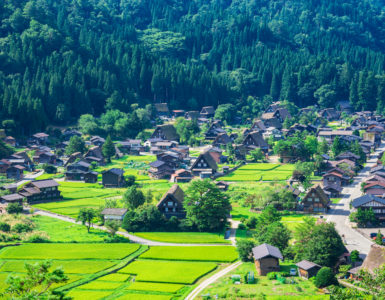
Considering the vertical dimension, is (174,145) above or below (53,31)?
below

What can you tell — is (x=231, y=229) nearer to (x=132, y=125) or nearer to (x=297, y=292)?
(x=297, y=292)

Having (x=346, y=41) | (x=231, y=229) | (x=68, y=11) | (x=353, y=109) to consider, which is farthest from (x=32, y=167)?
(x=346, y=41)

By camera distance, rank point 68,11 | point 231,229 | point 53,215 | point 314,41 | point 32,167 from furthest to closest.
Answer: point 314,41 < point 68,11 < point 32,167 < point 53,215 < point 231,229

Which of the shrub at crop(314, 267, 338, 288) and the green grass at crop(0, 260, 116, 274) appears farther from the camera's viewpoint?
the green grass at crop(0, 260, 116, 274)

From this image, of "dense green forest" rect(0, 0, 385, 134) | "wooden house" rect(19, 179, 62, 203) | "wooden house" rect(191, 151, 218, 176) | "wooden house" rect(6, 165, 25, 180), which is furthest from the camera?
"dense green forest" rect(0, 0, 385, 134)

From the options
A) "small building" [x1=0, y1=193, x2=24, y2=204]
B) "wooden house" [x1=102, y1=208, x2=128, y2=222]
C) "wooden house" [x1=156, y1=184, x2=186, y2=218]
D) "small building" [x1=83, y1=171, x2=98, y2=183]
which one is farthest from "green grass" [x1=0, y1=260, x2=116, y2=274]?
"small building" [x1=83, y1=171, x2=98, y2=183]

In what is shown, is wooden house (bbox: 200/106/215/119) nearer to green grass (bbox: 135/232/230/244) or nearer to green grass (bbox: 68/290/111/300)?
green grass (bbox: 135/232/230/244)

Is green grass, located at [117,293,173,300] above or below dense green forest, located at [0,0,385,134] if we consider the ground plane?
below

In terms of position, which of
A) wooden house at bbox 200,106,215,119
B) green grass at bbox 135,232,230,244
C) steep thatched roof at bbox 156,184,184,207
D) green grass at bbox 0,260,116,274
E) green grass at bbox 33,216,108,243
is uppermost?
wooden house at bbox 200,106,215,119
